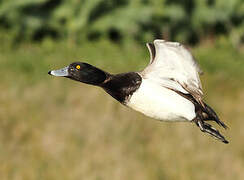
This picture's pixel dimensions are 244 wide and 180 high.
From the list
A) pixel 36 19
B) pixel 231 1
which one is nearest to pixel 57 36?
pixel 36 19

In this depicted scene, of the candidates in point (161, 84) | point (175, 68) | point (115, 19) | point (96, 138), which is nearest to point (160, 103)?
point (161, 84)

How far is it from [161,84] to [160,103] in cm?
18

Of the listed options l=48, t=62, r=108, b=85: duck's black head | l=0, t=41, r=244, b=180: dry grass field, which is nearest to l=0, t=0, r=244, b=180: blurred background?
l=0, t=41, r=244, b=180: dry grass field

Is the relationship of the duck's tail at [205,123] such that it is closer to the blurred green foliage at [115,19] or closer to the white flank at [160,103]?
the white flank at [160,103]

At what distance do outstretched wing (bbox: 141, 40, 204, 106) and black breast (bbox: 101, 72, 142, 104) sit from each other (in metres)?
0.08

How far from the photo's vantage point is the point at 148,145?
10.8m

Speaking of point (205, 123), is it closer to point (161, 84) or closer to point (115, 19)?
point (161, 84)

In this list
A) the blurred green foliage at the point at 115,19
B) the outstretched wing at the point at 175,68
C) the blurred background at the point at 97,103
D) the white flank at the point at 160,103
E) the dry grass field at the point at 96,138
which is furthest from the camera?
the blurred green foliage at the point at 115,19

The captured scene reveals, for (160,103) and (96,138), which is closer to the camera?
(160,103)

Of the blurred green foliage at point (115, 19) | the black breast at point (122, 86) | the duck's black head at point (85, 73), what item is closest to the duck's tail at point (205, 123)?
the black breast at point (122, 86)

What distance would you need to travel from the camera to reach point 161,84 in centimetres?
376

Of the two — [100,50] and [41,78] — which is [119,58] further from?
[41,78]

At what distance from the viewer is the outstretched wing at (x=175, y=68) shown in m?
3.84

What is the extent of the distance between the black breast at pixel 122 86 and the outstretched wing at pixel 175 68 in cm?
8
